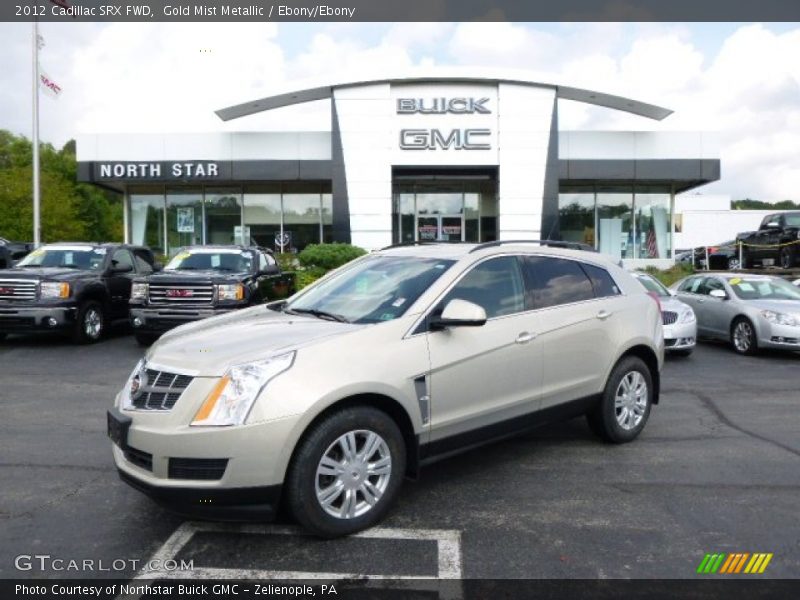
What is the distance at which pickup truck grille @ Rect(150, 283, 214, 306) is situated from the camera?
10461mm

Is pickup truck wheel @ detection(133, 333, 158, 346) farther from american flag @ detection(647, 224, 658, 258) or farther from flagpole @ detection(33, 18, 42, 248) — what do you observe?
american flag @ detection(647, 224, 658, 258)

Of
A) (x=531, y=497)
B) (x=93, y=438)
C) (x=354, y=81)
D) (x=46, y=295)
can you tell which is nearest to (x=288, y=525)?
(x=531, y=497)

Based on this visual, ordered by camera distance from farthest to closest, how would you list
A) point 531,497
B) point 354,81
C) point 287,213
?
point 287,213 < point 354,81 < point 531,497

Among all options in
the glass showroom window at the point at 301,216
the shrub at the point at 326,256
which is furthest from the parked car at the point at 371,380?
the glass showroom window at the point at 301,216

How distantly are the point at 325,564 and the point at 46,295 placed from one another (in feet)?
30.8

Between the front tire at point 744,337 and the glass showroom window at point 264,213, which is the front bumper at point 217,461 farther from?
the glass showroom window at point 264,213

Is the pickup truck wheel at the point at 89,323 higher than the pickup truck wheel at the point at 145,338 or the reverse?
higher

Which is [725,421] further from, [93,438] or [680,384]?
[93,438]

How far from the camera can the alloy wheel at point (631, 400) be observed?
568cm

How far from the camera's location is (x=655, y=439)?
6000 millimetres

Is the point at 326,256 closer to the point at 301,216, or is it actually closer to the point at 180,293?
the point at 301,216

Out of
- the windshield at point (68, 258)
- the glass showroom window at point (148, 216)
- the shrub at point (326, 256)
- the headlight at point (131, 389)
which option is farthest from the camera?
the glass showroom window at point (148, 216)

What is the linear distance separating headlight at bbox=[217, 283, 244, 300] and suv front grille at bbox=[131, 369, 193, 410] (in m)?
6.74

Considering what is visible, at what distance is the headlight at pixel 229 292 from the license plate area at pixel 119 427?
6609 mm
